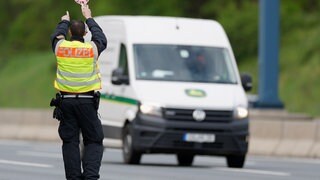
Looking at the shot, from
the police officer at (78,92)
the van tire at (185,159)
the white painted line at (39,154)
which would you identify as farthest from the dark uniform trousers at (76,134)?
the white painted line at (39,154)

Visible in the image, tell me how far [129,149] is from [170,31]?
2.19 metres

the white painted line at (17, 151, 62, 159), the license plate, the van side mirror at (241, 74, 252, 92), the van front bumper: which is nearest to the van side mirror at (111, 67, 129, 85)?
the van front bumper

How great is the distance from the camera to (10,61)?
69.3m

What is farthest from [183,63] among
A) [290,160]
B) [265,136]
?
[265,136]

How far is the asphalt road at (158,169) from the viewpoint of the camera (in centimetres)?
1862

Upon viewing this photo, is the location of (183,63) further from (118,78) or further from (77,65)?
(77,65)

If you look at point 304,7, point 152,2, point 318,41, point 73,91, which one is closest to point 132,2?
point 152,2

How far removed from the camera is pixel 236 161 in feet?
72.8

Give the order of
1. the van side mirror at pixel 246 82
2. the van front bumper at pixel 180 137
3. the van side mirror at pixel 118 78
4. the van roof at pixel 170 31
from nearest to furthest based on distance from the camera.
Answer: the van front bumper at pixel 180 137, the van side mirror at pixel 118 78, the van side mirror at pixel 246 82, the van roof at pixel 170 31

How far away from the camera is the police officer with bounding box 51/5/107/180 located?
47.0 feet

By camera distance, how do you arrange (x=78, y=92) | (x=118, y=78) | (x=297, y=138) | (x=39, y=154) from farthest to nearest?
1. (x=297, y=138)
2. (x=39, y=154)
3. (x=118, y=78)
4. (x=78, y=92)

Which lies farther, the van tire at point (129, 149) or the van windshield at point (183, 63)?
the van windshield at point (183, 63)

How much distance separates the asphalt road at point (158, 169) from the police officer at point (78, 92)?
3.10 metres

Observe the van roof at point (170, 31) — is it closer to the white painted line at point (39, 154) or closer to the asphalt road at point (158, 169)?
the asphalt road at point (158, 169)
